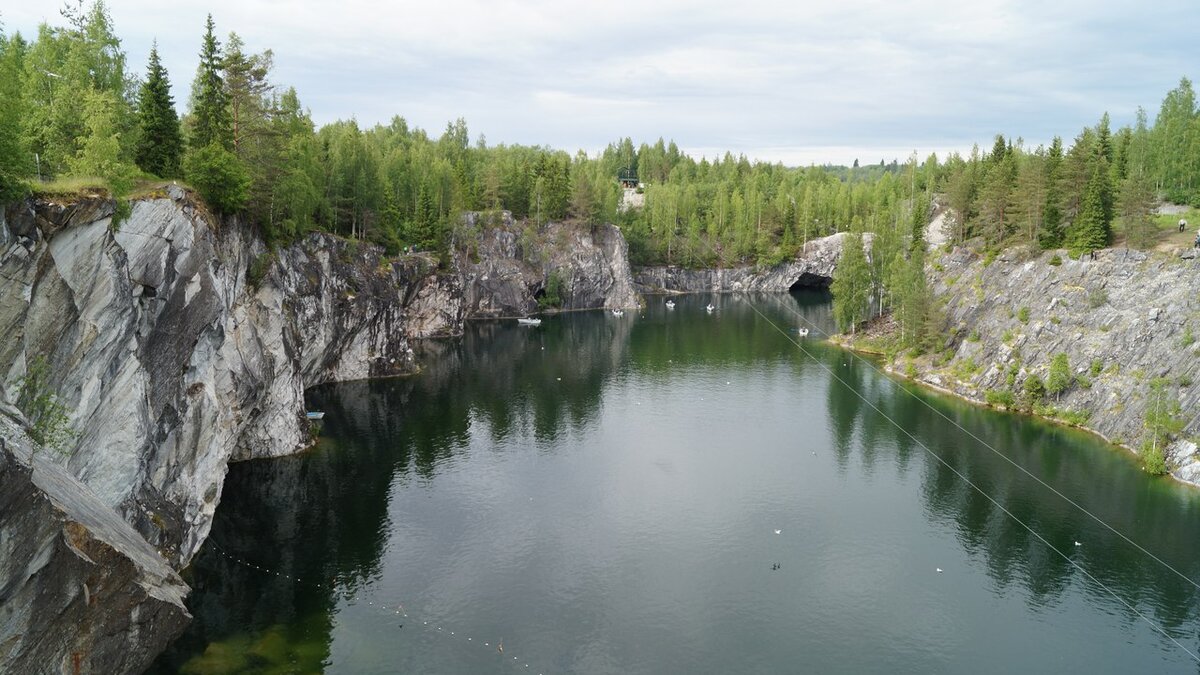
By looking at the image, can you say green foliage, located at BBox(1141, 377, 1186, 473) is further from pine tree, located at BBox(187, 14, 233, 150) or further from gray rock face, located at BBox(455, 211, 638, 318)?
gray rock face, located at BBox(455, 211, 638, 318)

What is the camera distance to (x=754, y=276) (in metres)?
189

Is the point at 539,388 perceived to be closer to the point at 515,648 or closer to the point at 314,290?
the point at 314,290

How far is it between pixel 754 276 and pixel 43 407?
17164 cm

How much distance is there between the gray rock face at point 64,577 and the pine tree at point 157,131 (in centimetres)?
2891

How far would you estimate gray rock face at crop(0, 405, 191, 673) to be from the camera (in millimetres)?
20234

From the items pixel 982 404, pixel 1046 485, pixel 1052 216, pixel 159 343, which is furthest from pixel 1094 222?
pixel 159 343

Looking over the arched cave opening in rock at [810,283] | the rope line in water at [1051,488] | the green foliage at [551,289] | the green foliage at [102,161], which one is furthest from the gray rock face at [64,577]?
the arched cave opening in rock at [810,283]

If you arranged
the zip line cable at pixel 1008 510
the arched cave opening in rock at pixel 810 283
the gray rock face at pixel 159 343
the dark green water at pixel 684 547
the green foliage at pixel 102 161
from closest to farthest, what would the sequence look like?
the gray rock face at pixel 159 343, the green foliage at pixel 102 161, the dark green water at pixel 684 547, the zip line cable at pixel 1008 510, the arched cave opening in rock at pixel 810 283

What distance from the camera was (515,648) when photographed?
3800 centimetres

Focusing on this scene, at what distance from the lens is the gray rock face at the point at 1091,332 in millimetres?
65688

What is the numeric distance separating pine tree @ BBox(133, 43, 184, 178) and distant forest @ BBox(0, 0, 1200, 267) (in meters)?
0.09

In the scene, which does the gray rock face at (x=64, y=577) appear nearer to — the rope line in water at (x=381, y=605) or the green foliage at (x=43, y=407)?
the green foliage at (x=43, y=407)

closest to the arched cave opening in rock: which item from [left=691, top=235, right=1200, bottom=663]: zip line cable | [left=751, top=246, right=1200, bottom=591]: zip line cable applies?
[left=691, top=235, right=1200, bottom=663]: zip line cable

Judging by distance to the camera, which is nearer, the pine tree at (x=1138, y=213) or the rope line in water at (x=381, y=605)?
the rope line in water at (x=381, y=605)
